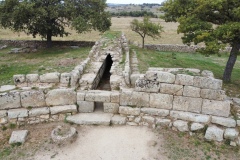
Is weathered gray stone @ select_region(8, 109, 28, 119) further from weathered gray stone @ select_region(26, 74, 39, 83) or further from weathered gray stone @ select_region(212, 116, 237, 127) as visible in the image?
weathered gray stone @ select_region(212, 116, 237, 127)

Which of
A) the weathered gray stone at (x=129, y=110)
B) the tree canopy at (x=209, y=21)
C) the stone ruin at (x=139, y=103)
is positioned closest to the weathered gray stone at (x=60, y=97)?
the stone ruin at (x=139, y=103)

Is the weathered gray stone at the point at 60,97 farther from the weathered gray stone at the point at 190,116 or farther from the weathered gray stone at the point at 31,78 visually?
the weathered gray stone at the point at 190,116

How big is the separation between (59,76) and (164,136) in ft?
16.8

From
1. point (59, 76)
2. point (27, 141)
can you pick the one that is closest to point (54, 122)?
point (27, 141)

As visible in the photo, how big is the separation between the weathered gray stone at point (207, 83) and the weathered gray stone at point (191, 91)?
169 mm

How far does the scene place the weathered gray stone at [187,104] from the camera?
9391 mm

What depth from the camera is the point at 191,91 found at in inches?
367

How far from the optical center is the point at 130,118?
9.82 m

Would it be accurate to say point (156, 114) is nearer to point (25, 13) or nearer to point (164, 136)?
point (164, 136)

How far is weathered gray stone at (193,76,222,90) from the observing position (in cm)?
904

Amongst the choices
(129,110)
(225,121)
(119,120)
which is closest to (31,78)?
(119,120)

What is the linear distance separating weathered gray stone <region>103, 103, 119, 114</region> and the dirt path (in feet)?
2.80

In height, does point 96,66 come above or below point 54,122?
above

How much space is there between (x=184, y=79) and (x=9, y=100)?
6.90 meters
